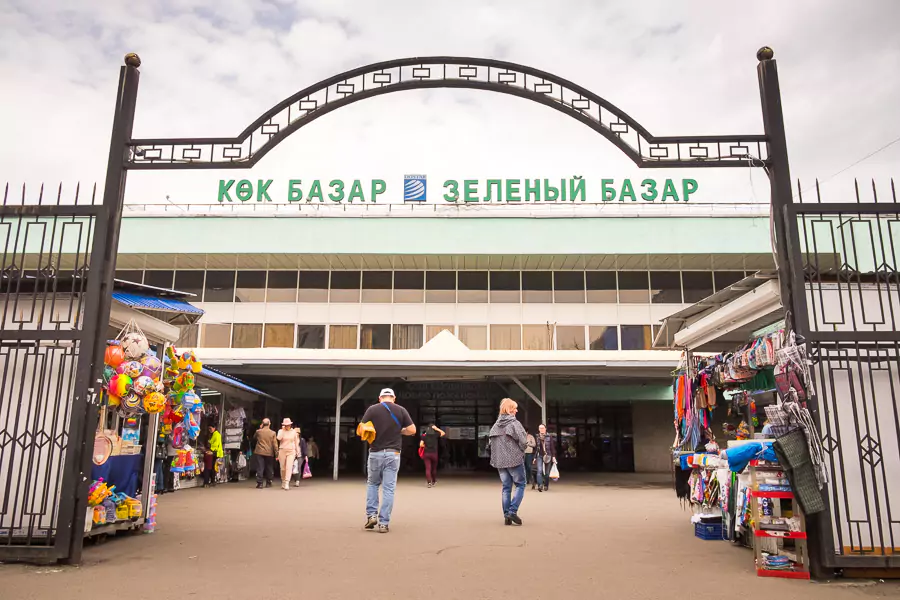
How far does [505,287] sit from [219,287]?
34.1 feet

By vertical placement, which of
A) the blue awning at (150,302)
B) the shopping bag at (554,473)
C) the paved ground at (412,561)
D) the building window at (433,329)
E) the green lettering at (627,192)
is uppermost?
the green lettering at (627,192)

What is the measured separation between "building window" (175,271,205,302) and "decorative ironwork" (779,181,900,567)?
73.6 feet

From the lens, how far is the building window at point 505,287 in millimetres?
24578

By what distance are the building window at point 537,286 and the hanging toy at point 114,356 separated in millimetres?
18833

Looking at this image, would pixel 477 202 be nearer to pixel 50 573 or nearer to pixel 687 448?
pixel 687 448

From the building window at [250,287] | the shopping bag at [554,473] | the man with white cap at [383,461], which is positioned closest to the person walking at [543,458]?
the shopping bag at [554,473]

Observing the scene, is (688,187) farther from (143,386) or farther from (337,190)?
(143,386)

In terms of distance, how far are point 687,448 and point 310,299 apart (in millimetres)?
17523

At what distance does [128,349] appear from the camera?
22.1ft

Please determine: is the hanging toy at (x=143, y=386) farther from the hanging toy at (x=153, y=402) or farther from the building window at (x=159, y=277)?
the building window at (x=159, y=277)

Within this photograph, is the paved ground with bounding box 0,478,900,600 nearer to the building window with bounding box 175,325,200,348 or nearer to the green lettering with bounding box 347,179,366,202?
the building window with bounding box 175,325,200,348

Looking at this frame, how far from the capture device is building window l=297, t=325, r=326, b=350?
2412 cm

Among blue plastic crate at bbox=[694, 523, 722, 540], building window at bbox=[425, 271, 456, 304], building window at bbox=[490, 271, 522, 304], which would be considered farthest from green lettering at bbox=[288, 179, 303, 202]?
blue plastic crate at bbox=[694, 523, 722, 540]

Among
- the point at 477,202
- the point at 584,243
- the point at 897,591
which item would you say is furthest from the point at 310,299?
the point at 897,591
